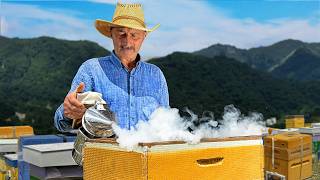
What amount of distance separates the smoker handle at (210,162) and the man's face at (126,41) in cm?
78

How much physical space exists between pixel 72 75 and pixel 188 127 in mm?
50743

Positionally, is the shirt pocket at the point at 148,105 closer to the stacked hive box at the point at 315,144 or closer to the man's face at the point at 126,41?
the man's face at the point at 126,41

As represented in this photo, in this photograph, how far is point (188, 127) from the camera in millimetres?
1309

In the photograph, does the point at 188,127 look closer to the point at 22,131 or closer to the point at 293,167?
the point at 293,167

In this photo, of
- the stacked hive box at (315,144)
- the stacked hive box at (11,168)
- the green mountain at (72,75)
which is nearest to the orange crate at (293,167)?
the stacked hive box at (315,144)

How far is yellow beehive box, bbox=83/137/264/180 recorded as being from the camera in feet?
3.71

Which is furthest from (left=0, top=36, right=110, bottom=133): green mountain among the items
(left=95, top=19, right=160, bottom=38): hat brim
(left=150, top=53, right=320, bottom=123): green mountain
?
(left=95, top=19, right=160, bottom=38): hat brim

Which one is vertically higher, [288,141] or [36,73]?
[36,73]

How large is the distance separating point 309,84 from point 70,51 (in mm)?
33956

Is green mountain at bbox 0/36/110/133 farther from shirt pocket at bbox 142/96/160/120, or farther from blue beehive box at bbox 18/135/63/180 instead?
shirt pocket at bbox 142/96/160/120

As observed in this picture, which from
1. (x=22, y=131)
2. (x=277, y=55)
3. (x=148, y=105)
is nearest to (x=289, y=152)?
(x=22, y=131)

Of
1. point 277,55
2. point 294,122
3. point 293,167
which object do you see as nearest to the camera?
point 293,167

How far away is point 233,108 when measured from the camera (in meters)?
1.39

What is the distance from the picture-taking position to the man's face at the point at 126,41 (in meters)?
1.87
